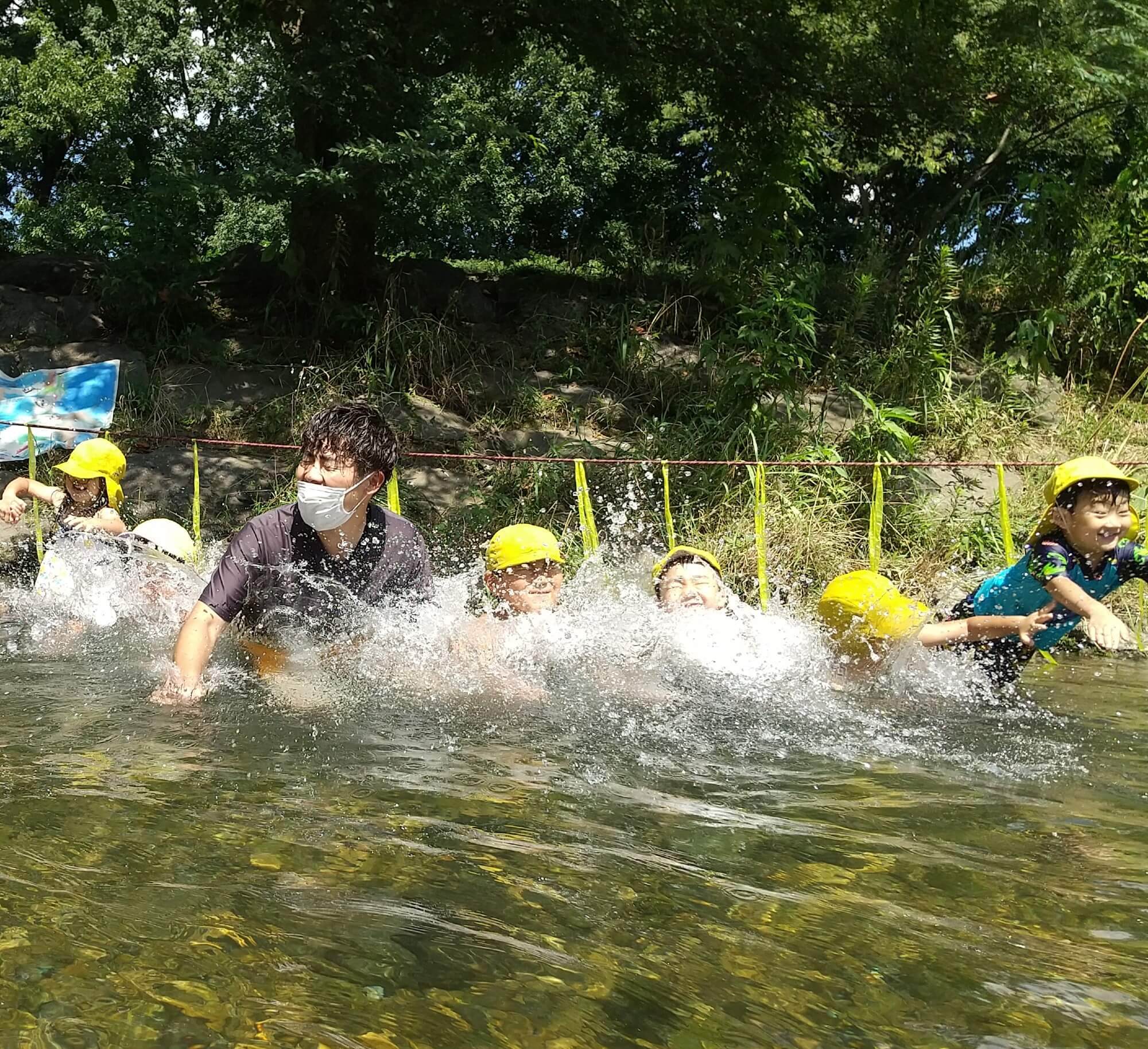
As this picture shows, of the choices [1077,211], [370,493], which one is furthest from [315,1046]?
[1077,211]

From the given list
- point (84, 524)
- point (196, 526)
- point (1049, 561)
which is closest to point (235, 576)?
point (84, 524)

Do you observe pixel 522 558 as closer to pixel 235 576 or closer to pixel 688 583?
pixel 688 583

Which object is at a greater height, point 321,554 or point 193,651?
point 321,554

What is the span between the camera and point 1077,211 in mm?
11688

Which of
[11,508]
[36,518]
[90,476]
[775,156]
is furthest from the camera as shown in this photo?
[775,156]

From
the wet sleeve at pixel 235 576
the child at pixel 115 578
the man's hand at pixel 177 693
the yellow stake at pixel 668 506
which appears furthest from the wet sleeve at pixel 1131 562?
the child at pixel 115 578

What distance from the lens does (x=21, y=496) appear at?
8.08 metres

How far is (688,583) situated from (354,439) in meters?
2.10

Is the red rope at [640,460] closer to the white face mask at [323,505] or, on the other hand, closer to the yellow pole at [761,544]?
the yellow pole at [761,544]

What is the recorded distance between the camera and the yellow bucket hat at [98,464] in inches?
294

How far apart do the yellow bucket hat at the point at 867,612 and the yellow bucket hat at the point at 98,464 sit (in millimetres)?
4766

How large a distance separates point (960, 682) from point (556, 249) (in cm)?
1415

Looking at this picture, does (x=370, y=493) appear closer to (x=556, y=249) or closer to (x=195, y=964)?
(x=195, y=964)

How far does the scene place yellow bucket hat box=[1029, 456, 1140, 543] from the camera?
4.96 metres
